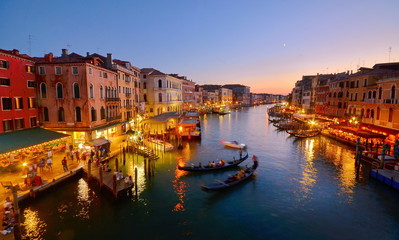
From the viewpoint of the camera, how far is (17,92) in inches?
954

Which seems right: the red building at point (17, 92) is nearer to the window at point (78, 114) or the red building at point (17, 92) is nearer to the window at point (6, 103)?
the window at point (6, 103)

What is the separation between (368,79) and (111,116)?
142ft

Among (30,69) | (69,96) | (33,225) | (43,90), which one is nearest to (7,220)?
(33,225)

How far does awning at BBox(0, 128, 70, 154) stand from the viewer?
65.2ft

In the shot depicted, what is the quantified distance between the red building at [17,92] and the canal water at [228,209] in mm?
10481

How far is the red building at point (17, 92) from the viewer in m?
22.5

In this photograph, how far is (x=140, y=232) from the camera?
575 inches

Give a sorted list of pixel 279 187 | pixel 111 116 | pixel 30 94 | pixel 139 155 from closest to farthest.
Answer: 1. pixel 279 187
2. pixel 30 94
3. pixel 139 155
4. pixel 111 116

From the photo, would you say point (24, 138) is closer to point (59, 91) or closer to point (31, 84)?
point (59, 91)

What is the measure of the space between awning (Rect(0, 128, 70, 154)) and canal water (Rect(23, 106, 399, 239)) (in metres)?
5.72

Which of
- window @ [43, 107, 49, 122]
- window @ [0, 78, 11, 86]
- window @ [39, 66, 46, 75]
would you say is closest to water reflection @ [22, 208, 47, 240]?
window @ [0, 78, 11, 86]

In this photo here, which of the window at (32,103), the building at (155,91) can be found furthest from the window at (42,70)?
the building at (155,91)

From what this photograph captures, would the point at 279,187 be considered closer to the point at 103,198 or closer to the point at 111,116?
the point at 103,198

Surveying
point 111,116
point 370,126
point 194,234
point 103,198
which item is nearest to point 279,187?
point 194,234
